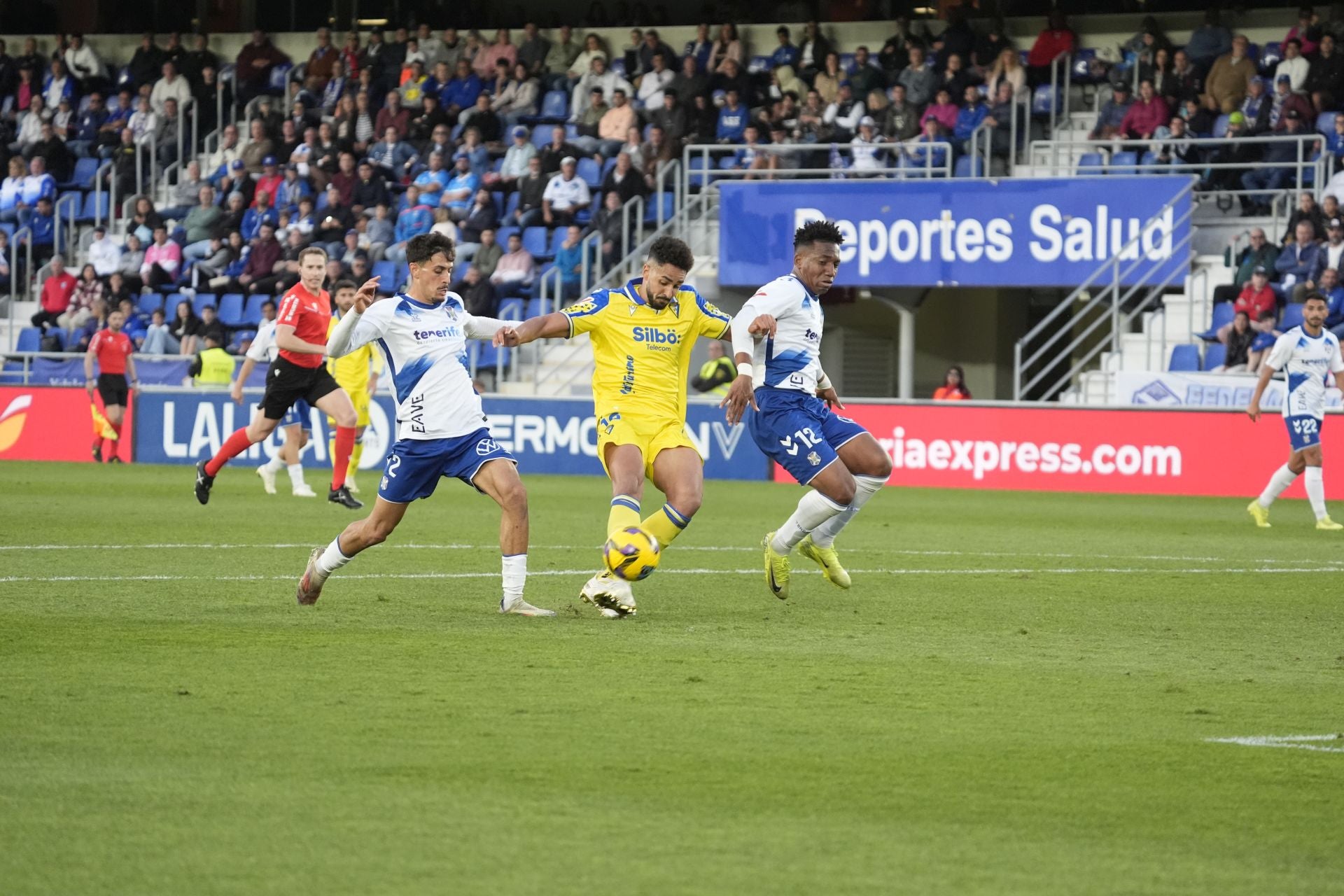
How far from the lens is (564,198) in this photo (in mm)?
29219

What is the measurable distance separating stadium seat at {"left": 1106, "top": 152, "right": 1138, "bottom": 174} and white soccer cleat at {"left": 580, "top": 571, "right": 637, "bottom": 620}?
18269 millimetres

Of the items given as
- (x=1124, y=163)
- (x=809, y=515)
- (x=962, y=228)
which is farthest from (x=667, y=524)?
(x=1124, y=163)

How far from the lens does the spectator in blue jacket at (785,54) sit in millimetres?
30422

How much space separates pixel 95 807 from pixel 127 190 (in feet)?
101

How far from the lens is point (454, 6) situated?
35031 millimetres

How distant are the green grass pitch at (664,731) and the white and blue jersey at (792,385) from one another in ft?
2.72

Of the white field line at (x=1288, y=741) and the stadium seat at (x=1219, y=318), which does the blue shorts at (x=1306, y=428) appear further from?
the white field line at (x=1288, y=741)

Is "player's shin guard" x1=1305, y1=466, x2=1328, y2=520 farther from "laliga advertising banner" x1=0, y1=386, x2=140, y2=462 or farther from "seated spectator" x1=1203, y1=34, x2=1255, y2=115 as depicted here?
"laliga advertising banner" x1=0, y1=386, x2=140, y2=462

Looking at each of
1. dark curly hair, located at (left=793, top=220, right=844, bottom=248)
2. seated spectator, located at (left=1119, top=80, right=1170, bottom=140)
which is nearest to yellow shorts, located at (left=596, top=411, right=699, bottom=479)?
dark curly hair, located at (left=793, top=220, right=844, bottom=248)

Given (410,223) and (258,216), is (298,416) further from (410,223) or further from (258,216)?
(258,216)

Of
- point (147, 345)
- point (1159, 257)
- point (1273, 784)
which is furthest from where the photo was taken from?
point (147, 345)

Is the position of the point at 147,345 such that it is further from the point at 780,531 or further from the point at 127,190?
the point at 780,531

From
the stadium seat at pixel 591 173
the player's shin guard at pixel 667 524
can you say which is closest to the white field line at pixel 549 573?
the player's shin guard at pixel 667 524

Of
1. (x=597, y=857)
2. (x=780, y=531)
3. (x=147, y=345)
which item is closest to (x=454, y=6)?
(x=147, y=345)
